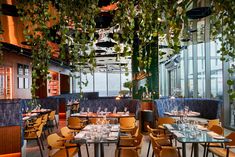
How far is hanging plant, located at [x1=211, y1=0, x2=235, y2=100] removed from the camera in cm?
162

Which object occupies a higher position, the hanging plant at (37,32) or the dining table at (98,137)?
the hanging plant at (37,32)

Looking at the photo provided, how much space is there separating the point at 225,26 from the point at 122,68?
1160 millimetres

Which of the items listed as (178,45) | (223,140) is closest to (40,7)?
(178,45)

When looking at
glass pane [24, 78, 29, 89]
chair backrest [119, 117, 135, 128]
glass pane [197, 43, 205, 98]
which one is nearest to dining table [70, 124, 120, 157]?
chair backrest [119, 117, 135, 128]

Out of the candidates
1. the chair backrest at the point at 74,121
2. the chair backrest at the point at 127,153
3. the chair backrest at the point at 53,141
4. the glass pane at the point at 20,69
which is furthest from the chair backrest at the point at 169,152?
the glass pane at the point at 20,69

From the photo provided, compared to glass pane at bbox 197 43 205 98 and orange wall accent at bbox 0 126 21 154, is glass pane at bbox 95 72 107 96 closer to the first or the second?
glass pane at bbox 197 43 205 98

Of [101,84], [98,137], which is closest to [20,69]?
[98,137]

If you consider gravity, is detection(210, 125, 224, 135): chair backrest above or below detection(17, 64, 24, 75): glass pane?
below

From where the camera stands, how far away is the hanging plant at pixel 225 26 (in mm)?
1625

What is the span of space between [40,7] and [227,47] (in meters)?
1.30

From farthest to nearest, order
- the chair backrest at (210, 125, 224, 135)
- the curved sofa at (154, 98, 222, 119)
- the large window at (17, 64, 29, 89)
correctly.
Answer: the large window at (17, 64, 29, 89), the curved sofa at (154, 98, 222, 119), the chair backrest at (210, 125, 224, 135)

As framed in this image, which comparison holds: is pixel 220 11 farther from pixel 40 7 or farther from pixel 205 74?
pixel 205 74

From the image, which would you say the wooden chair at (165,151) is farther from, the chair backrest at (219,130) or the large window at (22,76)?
the large window at (22,76)

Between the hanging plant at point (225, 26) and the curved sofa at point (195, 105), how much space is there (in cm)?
818
